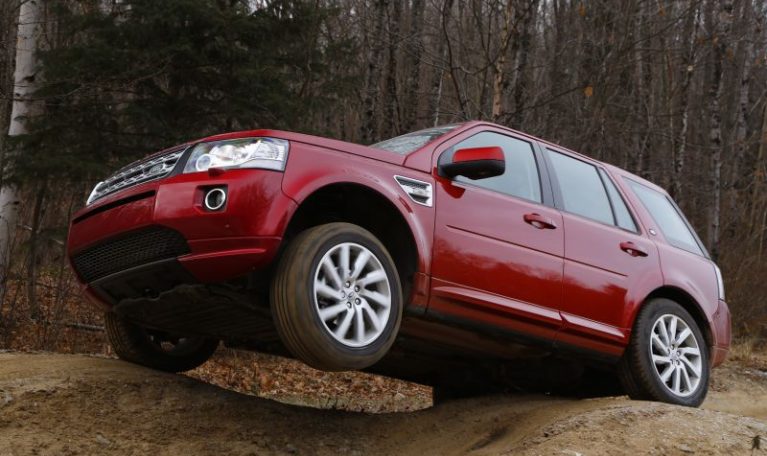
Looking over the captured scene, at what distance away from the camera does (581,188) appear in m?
5.66

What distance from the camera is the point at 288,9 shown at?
35.7 ft

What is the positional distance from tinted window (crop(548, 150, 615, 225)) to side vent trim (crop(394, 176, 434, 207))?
53.0 inches

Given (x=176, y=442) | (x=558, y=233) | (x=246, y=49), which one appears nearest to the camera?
(x=176, y=442)

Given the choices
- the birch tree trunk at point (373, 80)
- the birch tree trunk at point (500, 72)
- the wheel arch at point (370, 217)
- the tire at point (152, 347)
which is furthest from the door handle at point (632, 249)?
the birch tree trunk at point (373, 80)

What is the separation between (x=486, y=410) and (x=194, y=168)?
8.91ft

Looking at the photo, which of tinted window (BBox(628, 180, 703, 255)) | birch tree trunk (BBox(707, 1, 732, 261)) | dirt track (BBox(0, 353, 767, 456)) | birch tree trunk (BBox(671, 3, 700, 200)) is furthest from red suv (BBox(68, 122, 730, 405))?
birch tree trunk (BBox(671, 3, 700, 200))

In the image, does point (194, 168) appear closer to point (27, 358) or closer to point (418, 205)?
point (418, 205)

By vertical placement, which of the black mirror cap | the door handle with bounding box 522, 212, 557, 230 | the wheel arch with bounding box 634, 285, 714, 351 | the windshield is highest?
the windshield

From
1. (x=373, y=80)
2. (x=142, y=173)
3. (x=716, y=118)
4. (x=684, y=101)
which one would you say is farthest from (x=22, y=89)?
(x=684, y=101)

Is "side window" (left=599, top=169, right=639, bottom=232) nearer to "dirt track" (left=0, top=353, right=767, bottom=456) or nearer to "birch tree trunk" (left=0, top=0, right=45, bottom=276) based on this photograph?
"dirt track" (left=0, top=353, right=767, bottom=456)

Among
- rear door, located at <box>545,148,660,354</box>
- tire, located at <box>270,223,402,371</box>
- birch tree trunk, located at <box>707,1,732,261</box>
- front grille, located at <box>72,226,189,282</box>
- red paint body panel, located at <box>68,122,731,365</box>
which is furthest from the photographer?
birch tree trunk, located at <box>707,1,732,261</box>

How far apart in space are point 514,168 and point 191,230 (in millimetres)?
2311

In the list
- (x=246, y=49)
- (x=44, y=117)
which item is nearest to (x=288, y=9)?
(x=246, y=49)

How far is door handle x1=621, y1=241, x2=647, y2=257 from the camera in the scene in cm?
557
